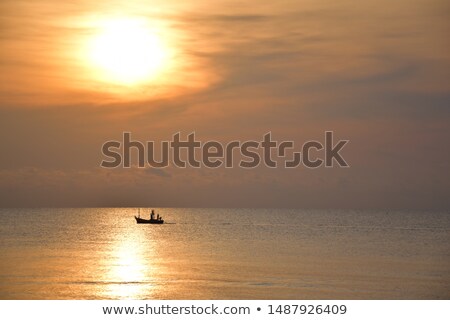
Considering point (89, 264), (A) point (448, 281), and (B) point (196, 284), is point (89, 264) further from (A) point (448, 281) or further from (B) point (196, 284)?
(A) point (448, 281)

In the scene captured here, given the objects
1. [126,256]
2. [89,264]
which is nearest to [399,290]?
[89,264]

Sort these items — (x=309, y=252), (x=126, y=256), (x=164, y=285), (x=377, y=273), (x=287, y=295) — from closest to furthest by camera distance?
1. (x=287, y=295)
2. (x=164, y=285)
3. (x=377, y=273)
4. (x=126, y=256)
5. (x=309, y=252)

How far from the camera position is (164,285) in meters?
24.6

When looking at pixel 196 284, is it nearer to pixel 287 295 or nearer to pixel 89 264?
pixel 287 295

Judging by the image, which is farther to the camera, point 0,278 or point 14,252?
point 14,252

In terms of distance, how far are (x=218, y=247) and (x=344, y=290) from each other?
20326 millimetres

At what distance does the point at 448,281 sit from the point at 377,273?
3743 mm

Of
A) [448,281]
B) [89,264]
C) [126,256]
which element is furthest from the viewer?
[126,256]

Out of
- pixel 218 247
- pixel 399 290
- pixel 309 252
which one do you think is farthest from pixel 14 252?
pixel 399 290

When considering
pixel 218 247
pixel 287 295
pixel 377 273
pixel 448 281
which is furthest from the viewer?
pixel 218 247

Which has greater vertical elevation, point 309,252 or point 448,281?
point 309,252

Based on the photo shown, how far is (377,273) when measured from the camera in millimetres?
29906

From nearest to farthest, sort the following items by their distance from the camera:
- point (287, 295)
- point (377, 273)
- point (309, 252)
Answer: point (287, 295), point (377, 273), point (309, 252)

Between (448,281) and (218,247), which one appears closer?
(448,281)
